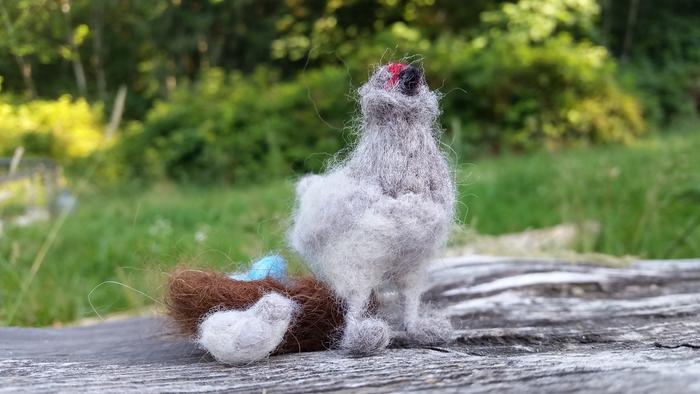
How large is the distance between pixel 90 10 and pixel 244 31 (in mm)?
6084

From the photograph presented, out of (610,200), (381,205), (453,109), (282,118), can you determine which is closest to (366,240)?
(381,205)

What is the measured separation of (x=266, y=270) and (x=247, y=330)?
0.23 metres


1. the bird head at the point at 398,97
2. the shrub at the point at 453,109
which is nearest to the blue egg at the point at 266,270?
the bird head at the point at 398,97

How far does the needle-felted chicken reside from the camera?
794 millimetres

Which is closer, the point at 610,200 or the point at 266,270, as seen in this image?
the point at 266,270

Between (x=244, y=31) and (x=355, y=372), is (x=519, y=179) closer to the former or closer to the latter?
(x=355, y=372)

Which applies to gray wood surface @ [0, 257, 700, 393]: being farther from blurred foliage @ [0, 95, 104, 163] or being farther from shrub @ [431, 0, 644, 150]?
shrub @ [431, 0, 644, 150]

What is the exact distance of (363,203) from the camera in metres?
0.81

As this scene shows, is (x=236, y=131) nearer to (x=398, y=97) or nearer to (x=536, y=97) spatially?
(x=536, y=97)

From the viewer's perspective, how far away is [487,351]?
0.89 meters

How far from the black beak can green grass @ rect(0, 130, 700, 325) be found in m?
0.17

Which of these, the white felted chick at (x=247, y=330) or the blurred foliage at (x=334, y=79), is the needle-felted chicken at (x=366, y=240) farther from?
the blurred foliage at (x=334, y=79)

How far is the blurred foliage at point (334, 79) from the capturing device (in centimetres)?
583

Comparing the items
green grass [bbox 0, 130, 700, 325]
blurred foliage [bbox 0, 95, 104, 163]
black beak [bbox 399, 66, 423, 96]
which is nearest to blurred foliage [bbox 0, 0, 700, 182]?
blurred foliage [bbox 0, 95, 104, 163]
